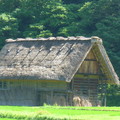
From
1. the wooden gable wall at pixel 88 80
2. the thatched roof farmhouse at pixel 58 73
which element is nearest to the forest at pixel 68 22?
the wooden gable wall at pixel 88 80

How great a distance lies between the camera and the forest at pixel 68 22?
5322cm

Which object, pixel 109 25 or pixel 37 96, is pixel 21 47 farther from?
pixel 109 25

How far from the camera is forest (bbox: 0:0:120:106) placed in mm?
53219

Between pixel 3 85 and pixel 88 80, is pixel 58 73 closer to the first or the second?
pixel 88 80

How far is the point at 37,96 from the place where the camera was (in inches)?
1736

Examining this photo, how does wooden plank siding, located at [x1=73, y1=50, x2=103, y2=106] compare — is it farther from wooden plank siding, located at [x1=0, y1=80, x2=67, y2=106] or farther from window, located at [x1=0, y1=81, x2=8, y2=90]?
window, located at [x1=0, y1=81, x2=8, y2=90]

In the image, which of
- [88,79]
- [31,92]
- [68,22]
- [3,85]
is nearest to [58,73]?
A: [31,92]

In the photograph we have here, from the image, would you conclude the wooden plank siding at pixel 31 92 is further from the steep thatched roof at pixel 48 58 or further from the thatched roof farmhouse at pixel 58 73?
the steep thatched roof at pixel 48 58

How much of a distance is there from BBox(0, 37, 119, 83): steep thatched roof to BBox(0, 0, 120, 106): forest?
7958mm

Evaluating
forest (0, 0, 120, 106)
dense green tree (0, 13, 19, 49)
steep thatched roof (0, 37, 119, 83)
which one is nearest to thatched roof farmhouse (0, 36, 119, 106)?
steep thatched roof (0, 37, 119, 83)

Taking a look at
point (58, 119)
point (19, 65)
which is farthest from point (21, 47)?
point (58, 119)

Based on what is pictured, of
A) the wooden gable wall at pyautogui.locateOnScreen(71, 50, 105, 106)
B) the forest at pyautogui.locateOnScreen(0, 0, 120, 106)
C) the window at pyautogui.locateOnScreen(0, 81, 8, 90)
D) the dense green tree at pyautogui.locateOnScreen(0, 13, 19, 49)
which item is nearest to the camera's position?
the wooden gable wall at pyautogui.locateOnScreen(71, 50, 105, 106)

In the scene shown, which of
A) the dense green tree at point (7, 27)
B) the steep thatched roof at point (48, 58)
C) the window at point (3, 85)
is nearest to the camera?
the steep thatched roof at point (48, 58)

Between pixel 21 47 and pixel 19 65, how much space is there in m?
2.73
